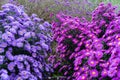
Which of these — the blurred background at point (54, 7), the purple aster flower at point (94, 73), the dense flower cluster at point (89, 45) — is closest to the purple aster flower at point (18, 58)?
the dense flower cluster at point (89, 45)

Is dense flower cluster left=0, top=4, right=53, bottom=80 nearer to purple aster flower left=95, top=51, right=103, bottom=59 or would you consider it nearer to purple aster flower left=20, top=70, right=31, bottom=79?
purple aster flower left=20, top=70, right=31, bottom=79

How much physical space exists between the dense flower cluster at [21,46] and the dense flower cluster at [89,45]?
40 cm

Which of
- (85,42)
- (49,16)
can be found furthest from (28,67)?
(49,16)

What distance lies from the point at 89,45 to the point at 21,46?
0.87 meters

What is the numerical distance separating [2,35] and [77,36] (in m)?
1.21

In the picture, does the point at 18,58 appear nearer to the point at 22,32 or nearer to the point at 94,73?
the point at 22,32

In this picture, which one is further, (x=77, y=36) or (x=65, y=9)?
(x=65, y=9)

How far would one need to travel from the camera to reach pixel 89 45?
4203 mm

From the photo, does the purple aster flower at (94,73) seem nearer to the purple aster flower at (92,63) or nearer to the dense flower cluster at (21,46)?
the purple aster flower at (92,63)

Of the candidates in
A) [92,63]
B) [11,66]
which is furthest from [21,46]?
[92,63]

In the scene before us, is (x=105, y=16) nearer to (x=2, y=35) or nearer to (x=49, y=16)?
(x=2, y=35)

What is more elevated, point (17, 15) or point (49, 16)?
point (49, 16)

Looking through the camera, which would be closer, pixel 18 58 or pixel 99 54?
pixel 99 54

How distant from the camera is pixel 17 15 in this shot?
4215 mm
